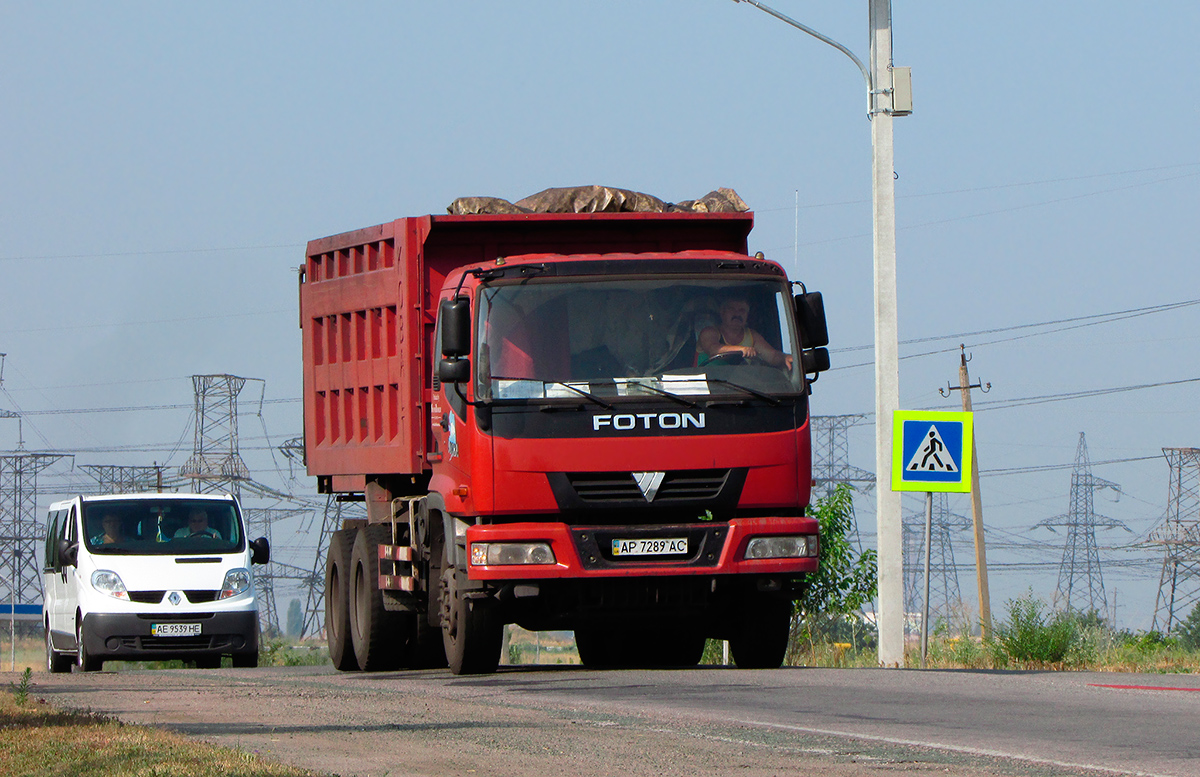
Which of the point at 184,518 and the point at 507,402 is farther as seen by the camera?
the point at 184,518

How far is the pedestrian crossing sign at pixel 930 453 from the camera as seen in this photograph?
17.4 metres

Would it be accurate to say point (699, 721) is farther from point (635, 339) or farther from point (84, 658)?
point (84, 658)

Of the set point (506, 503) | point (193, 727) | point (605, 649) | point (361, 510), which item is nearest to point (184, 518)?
point (361, 510)

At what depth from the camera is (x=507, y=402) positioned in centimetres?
1266

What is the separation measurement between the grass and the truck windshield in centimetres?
418

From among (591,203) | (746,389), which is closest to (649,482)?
(746,389)

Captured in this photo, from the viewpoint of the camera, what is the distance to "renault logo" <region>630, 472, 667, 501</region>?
12695 millimetres

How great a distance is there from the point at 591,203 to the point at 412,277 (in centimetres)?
160

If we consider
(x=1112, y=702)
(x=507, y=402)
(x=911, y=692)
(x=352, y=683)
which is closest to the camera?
(x=1112, y=702)

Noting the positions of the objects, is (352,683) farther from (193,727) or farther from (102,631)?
(102,631)

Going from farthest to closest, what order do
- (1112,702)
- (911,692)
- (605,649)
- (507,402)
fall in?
(605,649)
(507,402)
(911,692)
(1112,702)

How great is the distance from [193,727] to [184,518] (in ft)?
35.6

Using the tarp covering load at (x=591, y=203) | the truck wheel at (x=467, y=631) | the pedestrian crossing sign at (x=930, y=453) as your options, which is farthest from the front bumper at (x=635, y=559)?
the pedestrian crossing sign at (x=930, y=453)

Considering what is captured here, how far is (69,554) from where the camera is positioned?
2002cm
